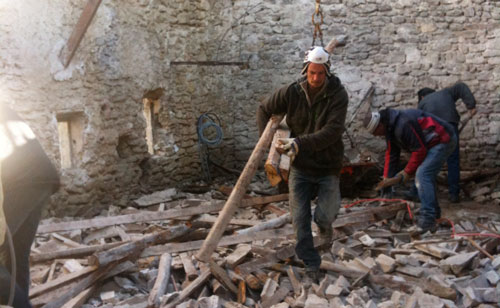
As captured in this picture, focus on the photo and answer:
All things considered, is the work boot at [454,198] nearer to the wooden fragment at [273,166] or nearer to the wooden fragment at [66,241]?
the wooden fragment at [273,166]

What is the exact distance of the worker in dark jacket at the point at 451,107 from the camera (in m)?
7.52

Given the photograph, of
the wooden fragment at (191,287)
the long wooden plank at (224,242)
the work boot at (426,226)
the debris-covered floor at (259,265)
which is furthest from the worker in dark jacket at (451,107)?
the wooden fragment at (191,287)

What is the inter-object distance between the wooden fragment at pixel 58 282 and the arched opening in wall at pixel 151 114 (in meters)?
4.24

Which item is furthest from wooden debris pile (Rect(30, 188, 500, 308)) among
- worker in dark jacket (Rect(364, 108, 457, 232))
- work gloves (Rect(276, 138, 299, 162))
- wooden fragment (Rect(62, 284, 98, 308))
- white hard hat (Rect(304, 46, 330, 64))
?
white hard hat (Rect(304, 46, 330, 64))

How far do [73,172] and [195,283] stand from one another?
329cm

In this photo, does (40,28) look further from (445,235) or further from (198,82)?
(445,235)

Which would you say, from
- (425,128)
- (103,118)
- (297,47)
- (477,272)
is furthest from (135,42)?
(477,272)

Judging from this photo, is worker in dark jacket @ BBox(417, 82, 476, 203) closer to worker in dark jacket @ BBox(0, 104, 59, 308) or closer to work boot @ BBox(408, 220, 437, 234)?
work boot @ BBox(408, 220, 437, 234)

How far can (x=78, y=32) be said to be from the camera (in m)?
6.50

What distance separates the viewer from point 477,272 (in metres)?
4.78

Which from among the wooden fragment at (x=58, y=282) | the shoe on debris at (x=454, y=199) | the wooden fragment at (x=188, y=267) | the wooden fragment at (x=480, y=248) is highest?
the wooden fragment at (x=58, y=282)

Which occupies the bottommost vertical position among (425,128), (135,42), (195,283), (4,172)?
(195,283)

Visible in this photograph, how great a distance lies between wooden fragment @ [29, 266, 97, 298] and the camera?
4.07 m

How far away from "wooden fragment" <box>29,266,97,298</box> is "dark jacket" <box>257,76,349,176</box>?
79.8 inches
